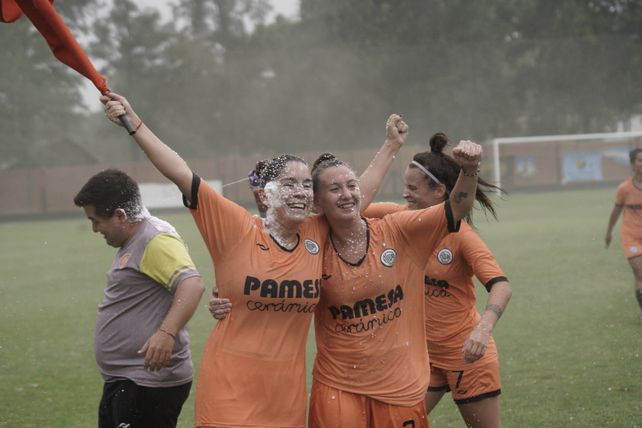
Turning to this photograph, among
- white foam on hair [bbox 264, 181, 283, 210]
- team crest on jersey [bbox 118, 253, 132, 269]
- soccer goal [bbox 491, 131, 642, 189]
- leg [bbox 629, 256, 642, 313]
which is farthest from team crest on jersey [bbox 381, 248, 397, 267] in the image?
soccer goal [bbox 491, 131, 642, 189]

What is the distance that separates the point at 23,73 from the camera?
4434 cm

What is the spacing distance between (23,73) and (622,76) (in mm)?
31918

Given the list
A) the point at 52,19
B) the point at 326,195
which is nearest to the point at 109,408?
the point at 326,195

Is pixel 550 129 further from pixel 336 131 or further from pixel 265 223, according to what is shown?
pixel 265 223

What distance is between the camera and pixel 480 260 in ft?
14.5

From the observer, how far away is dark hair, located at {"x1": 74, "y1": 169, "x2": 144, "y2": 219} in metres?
4.28

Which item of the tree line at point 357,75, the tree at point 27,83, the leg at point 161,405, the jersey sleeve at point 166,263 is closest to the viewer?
the jersey sleeve at point 166,263

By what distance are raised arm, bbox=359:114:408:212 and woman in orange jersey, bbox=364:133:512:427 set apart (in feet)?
0.62

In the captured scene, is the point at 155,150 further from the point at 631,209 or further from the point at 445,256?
the point at 631,209

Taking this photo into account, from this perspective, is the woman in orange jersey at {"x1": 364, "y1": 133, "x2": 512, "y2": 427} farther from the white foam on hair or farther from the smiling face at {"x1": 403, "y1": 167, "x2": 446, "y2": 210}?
the white foam on hair

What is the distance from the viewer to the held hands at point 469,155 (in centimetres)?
339

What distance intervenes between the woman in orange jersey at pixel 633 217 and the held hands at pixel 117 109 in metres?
7.21

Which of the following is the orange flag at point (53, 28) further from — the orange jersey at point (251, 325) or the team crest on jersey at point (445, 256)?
the team crest on jersey at point (445, 256)

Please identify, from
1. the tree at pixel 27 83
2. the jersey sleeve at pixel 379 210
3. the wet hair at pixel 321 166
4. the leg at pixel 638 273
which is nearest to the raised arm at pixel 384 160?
the jersey sleeve at pixel 379 210
